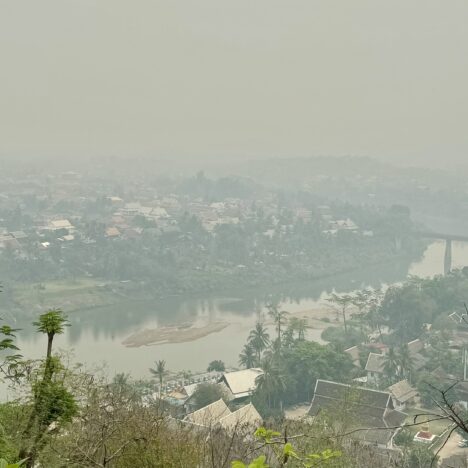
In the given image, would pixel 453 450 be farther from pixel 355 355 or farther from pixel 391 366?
pixel 355 355

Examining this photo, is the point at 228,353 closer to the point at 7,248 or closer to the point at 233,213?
the point at 7,248

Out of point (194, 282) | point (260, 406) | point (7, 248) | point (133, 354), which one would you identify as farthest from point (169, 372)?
point (7, 248)

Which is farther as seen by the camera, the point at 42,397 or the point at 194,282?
the point at 194,282

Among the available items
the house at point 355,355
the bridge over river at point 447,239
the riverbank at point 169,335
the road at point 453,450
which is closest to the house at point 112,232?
the riverbank at point 169,335

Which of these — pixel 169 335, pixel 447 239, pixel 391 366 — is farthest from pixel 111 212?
pixel 391 366

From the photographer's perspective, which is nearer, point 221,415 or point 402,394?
point 221,415

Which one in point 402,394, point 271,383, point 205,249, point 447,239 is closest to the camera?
point 271,383

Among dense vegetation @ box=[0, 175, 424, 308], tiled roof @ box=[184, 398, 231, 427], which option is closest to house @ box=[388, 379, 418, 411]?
tiled roof @ box=[184, 398, 231, 427]
